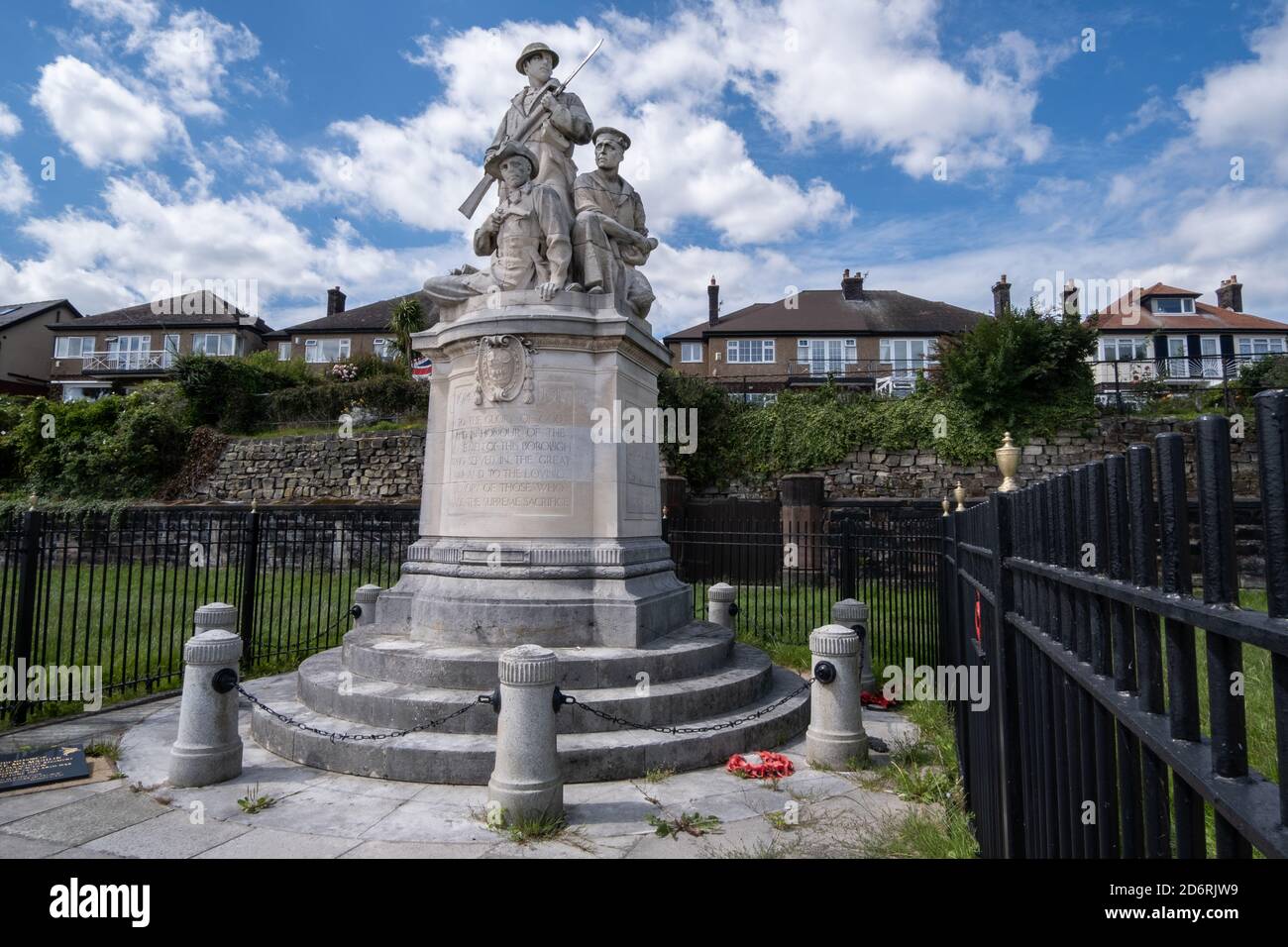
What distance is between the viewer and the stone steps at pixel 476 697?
5.54 metres

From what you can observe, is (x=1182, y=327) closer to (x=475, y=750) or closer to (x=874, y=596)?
(x=874, y=596)

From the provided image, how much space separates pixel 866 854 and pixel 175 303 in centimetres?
6207

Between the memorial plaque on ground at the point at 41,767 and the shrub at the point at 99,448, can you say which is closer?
the memorial plaque on ground at the point at 41,767

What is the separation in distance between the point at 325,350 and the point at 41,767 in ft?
148

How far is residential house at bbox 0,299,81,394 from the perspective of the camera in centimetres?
4619

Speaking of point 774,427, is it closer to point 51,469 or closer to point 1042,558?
point 1042,558

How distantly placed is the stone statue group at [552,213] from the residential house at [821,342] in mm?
28528

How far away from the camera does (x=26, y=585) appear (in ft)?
22.8

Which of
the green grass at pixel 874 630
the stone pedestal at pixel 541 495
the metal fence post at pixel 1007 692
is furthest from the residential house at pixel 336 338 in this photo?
the metal fence post at pixel 1007 692

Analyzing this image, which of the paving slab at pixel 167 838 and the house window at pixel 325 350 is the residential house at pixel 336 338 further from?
the paving slab at pixel 167 838

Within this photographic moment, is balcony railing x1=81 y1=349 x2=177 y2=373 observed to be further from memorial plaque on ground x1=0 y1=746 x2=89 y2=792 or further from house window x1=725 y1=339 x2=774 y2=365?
memorial plaque on ground x1=0 y1=746 x2=89 y2=792

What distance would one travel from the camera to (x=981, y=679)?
3.46 meters

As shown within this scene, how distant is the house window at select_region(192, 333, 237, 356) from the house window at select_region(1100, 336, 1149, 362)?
5274cm

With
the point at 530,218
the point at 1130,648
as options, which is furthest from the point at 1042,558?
the point at 530,218
